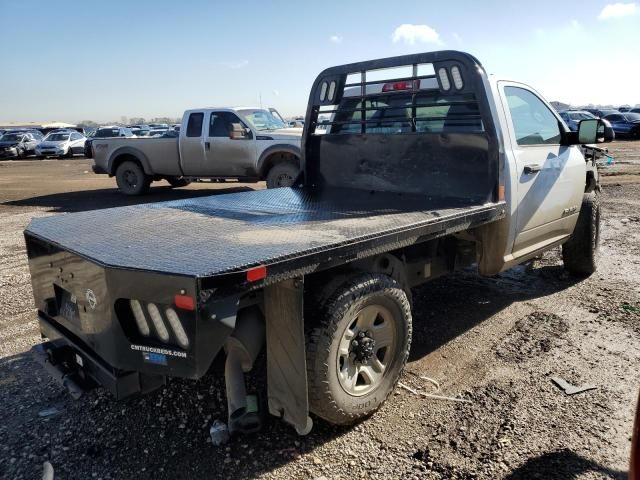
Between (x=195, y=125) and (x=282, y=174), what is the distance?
252cm

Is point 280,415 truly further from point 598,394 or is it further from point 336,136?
point 336,136

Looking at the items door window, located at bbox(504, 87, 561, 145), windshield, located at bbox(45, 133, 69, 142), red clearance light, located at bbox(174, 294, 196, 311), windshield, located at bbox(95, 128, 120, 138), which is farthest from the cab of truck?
windshield, located at bbox(45, 133, 69, 142)

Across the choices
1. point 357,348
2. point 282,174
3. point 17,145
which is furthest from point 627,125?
point 17,145

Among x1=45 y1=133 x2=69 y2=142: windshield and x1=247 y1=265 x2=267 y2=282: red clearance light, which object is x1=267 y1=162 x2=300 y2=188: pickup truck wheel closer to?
x1=247 y1=265 x2=267 y2=282: red clearance light

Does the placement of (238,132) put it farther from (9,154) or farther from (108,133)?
(9,154)

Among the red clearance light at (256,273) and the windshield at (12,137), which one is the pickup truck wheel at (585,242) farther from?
the windshield at (12,137)

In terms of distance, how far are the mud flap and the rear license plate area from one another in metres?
1.03

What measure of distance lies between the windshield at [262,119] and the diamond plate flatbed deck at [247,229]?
24.4 ft

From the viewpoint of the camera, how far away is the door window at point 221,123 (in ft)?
38.0

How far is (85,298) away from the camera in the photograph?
2551 mm

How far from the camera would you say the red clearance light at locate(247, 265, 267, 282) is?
2.22 metres

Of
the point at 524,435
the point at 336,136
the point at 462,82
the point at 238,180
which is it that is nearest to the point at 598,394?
the point at 524,435

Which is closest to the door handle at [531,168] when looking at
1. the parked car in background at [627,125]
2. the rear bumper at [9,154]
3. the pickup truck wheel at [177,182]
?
the pickup truck wheel at [177,182]

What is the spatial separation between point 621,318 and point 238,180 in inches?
349
